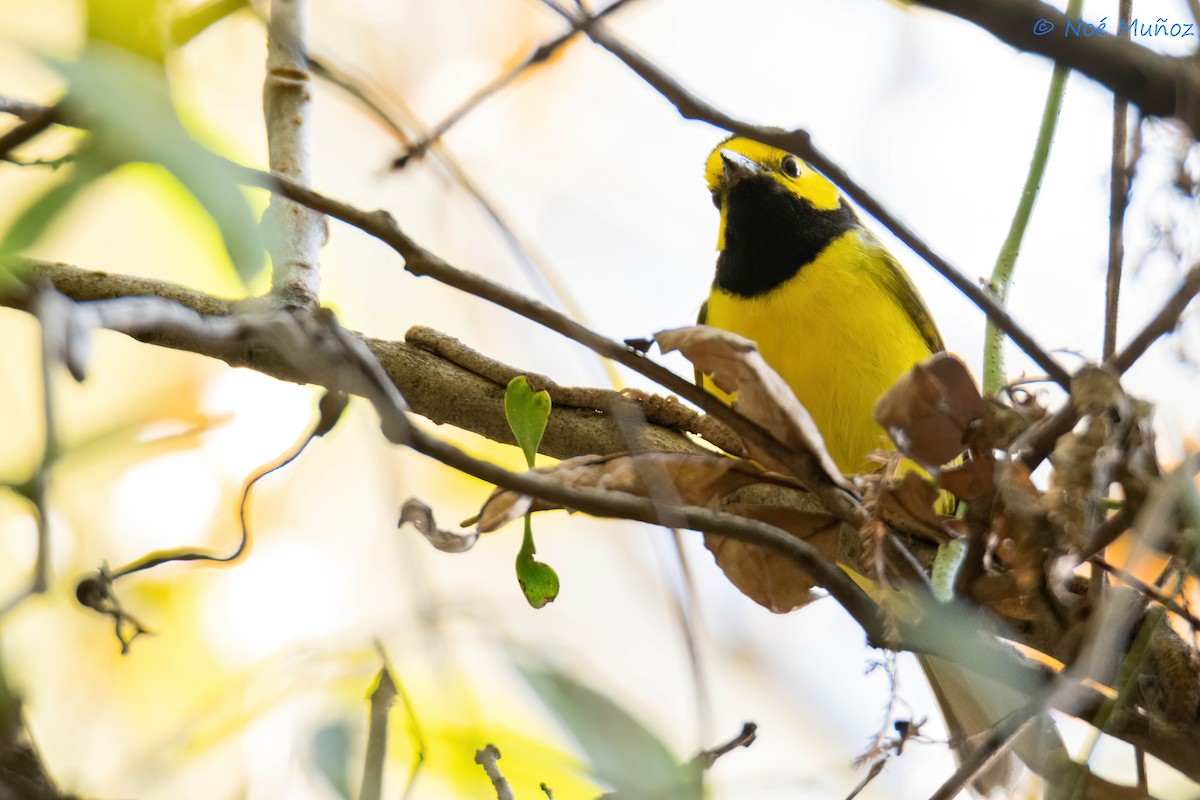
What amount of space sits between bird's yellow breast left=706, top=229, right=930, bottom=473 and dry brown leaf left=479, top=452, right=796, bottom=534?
1128mm

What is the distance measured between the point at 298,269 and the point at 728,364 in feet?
1.67

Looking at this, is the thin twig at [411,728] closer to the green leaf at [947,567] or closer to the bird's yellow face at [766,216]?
the green leaf at [947,567]

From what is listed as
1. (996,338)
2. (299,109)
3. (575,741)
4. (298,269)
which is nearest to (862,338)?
(996,338)

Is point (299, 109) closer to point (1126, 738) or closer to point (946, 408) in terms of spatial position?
point (946, 408)

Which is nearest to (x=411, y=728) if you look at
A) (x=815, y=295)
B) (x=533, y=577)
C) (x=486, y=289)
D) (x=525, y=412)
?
(x=533, y=577)

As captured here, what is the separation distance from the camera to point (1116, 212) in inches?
40.3

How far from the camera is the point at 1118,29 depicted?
43.6 inches

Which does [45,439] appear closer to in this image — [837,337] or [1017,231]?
[1017,231]

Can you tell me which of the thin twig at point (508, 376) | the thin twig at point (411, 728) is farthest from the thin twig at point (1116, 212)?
the thin twig at point (411, 728)

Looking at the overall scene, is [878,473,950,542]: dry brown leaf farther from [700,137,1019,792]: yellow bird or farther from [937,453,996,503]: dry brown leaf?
[700,137,1019,792]: yellow bird

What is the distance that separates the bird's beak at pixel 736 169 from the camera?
3.05m

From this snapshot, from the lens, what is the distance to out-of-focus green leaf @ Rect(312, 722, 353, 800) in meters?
0.95

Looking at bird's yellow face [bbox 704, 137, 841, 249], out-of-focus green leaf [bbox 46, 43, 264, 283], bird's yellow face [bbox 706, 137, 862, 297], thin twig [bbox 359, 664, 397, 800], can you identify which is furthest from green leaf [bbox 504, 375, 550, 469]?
bird's yellow face [bbox 704, 137, 841, 249]

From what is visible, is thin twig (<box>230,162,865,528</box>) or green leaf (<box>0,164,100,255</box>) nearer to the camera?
green leaf (<box>0,164,100,255</box>)
